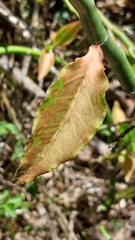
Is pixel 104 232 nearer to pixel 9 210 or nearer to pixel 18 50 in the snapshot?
pixel 9 210

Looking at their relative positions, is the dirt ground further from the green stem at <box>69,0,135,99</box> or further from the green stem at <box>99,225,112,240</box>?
the green stem at <box>69,0,135,99</box>

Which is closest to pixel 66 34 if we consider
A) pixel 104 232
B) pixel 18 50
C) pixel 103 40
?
pixel 18 50

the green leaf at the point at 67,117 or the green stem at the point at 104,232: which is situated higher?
the green leaf at the point at 67,117

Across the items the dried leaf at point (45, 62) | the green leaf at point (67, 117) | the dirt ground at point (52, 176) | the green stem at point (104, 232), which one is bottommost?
the green stem at point (104, 232)

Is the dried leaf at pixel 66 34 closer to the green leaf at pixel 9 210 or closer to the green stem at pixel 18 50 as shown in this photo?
the green stem at pixel 18 50

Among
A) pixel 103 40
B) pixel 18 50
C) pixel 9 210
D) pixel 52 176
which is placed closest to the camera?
pixel 103 40

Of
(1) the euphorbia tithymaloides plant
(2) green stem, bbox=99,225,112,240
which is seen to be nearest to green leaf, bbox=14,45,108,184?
(1) the euphorbia tithymaloides plant

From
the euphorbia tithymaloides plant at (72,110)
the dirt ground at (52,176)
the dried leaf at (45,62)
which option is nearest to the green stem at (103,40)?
the euphorbia tithymaloides plant at (72,110)
